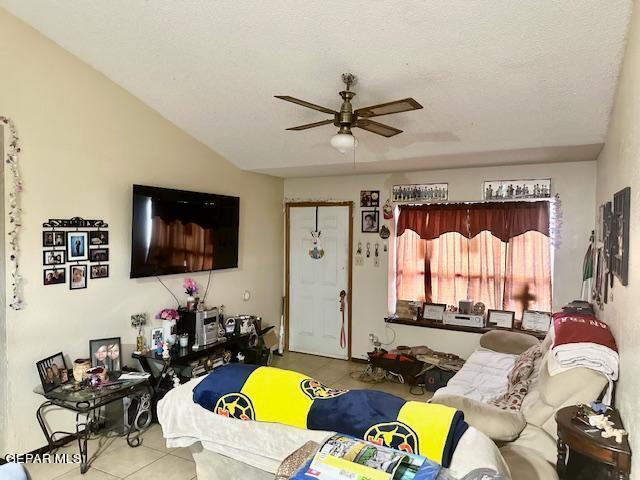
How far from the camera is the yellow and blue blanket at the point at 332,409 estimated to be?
1.47m

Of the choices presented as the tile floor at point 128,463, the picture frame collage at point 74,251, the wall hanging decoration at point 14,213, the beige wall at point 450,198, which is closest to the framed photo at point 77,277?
the picture frame collage at point 74,251

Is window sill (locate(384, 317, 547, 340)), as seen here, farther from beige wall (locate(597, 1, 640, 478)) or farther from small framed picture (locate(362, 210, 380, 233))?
beige wall (locate(597, 1, 640, 478))

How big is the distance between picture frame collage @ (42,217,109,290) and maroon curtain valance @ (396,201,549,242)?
122 inches

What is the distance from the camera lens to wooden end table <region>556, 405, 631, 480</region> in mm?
1627

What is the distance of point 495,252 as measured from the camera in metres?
4.43

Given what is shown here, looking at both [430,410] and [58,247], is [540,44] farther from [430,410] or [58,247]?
[58,247]

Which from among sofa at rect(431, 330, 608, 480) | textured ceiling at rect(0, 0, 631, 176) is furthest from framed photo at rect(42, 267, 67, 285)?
sofa at rect(431, 330, 608, 480)

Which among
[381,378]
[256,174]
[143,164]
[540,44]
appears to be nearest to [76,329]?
[143,164]

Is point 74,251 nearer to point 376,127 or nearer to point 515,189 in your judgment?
point 376,127

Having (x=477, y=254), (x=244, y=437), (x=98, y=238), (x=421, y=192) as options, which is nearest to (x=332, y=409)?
(x=244, y=437)

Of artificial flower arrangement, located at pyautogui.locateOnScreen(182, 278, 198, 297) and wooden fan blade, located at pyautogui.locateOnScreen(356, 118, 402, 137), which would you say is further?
artificial flower arrangement, located at pyautogui.locateOnScreen(182, 278, 198, 297)

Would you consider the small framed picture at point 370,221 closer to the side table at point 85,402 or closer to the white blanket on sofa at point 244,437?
the side table at point 85,402

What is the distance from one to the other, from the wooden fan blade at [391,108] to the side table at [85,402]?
2.52 m

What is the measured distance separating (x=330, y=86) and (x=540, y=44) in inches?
52.9
